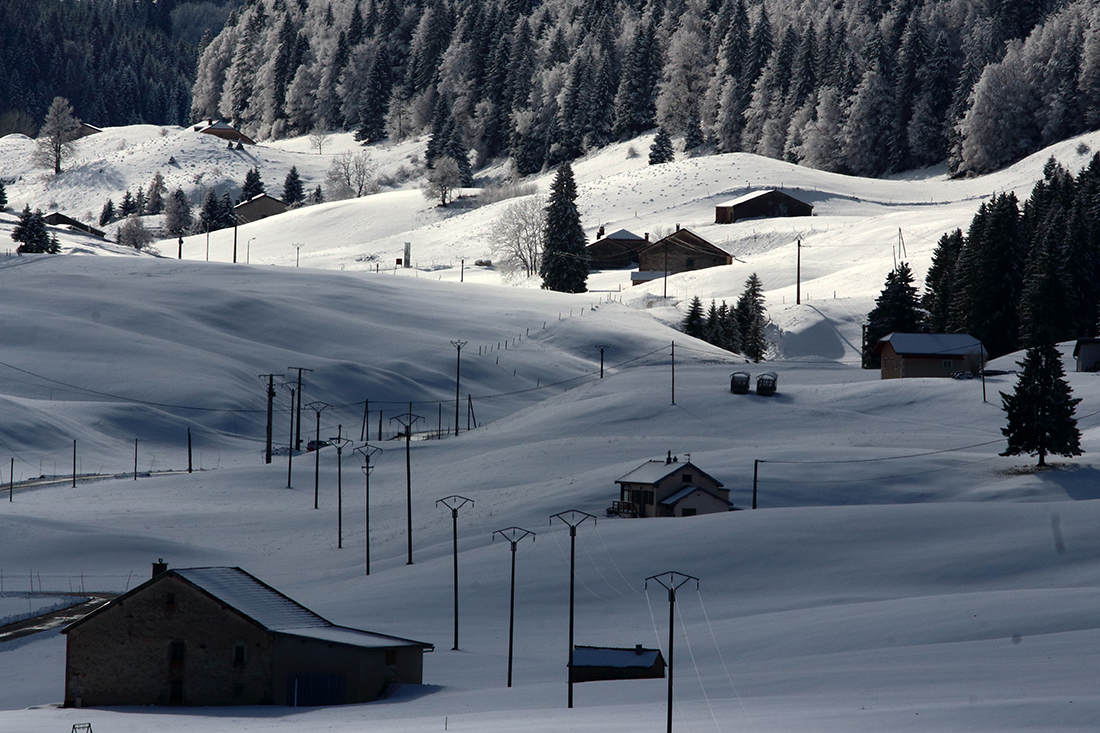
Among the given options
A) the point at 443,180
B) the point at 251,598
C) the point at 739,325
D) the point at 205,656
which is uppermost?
the point at 443,180

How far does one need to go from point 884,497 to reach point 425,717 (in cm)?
3187

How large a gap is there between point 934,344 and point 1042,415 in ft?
82.0

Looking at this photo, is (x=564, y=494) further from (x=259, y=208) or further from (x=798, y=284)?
(x=259, y=208)

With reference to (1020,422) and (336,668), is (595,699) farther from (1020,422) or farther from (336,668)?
(1020,422)

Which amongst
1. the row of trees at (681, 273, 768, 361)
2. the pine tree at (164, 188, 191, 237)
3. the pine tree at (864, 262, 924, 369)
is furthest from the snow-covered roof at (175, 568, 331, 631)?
the pine tree at (164, 188, 191, 237)

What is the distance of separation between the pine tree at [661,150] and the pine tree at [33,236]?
86052mm

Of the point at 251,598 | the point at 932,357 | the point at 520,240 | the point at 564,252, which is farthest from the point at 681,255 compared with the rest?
the point at 251,598

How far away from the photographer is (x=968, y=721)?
2616 centimetres

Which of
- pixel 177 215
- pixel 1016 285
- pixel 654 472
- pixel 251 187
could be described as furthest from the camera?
pixel 251 187

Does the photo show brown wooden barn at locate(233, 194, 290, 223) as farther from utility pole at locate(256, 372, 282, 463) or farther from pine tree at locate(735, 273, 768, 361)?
utility pole at locate(256, 372, 282, 463)

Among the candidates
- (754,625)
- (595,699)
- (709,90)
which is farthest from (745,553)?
(709,90)

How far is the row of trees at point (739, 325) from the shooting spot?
335 ft

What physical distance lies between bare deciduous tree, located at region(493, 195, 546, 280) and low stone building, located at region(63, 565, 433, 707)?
102 metres

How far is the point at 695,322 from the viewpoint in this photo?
108 meters
